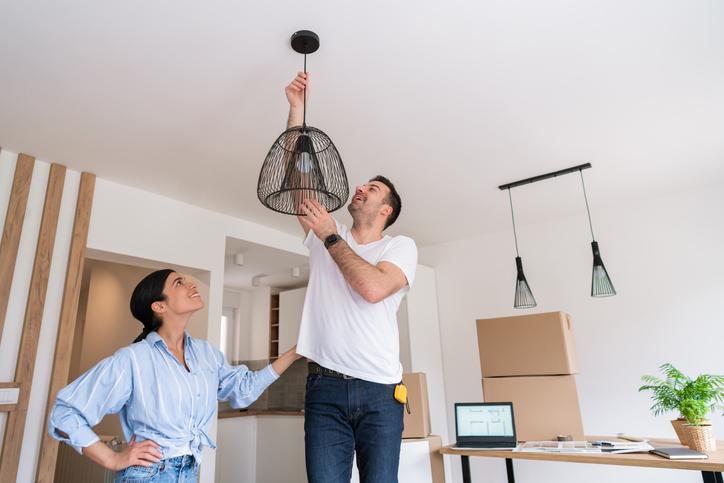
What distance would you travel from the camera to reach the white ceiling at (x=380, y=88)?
6.12 feet

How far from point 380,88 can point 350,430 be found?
1.56m

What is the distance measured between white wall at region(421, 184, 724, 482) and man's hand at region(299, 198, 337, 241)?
3.30 meters

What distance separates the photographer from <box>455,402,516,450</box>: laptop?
2.68 m

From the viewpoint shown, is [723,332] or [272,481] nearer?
[723,332]

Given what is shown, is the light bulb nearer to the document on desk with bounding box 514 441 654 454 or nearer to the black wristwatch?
the black wristwatch

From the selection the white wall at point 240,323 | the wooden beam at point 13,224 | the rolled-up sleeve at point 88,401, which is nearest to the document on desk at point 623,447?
the rolled-up sleeve at point 88,401

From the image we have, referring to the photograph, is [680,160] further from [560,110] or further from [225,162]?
[225,162]

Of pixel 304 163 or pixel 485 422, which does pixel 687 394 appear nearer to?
pixel 485 422

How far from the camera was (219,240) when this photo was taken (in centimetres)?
375

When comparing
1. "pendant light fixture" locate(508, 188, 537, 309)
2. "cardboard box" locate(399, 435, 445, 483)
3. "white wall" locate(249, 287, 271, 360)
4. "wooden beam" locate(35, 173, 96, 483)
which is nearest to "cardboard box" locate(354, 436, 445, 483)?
"cardboard box" locate(399, 435, 445, 483)

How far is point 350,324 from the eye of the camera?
1.40 m

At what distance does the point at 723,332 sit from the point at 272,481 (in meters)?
3.79

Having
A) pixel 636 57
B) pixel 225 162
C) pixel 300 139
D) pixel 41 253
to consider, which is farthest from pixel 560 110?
pixel 41 253

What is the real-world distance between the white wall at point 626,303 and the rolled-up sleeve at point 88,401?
3562 millimetres
